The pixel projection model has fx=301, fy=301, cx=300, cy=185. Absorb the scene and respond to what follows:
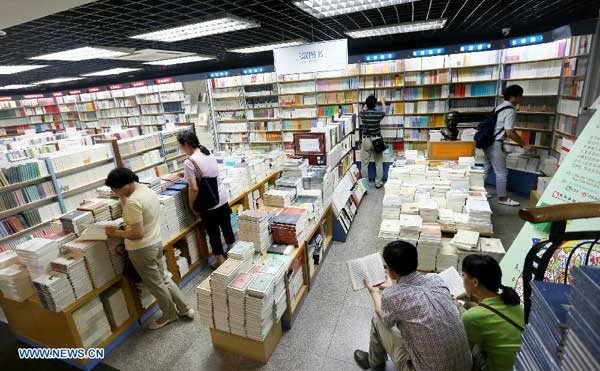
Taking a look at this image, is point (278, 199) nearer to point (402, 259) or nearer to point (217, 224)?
point (217, 224)

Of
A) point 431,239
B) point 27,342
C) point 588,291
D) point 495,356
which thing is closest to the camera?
point 588,291

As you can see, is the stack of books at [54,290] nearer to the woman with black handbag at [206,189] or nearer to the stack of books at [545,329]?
the woman with black handbag at [206,189]

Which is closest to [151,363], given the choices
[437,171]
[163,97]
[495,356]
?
[495,356]

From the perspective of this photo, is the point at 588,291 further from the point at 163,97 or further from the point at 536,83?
the point at 163,97

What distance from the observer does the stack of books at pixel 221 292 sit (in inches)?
98.1

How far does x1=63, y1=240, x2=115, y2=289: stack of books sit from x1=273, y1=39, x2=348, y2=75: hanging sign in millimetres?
3917

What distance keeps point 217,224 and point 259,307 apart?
159cm

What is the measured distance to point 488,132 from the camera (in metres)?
4.98

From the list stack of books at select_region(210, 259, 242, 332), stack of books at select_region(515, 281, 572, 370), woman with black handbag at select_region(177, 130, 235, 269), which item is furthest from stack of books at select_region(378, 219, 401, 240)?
stack of books at select_region(515, 281, 572, 370)

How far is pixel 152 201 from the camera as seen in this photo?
2.65 metres

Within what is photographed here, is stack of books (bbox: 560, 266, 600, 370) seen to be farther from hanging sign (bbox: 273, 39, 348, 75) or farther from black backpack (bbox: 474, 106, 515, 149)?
black backpack (bbox: 474, 106, 515, 149)

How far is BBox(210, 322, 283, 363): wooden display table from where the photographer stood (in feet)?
8.36

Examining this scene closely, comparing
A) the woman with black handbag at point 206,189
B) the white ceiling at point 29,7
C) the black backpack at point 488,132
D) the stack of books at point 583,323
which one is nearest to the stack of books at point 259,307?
the woman with black handbag at point 206,189

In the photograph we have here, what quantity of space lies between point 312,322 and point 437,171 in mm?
2920
